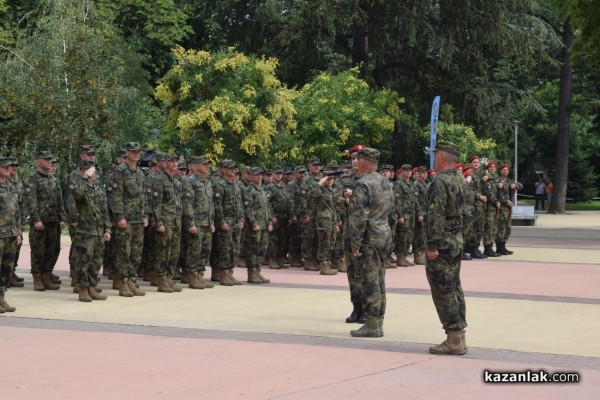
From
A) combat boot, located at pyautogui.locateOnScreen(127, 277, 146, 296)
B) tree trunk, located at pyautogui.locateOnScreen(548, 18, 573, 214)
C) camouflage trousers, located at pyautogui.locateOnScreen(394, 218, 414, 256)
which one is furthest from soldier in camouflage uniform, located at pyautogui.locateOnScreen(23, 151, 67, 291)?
tree trunk, located at pyautogui.locateOnScreen(548, 18, 573, 214)

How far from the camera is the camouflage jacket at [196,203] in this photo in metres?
18.4

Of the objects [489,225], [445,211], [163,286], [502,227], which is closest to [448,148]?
[445,211]

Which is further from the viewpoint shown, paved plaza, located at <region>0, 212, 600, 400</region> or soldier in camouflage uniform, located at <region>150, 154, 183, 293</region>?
soldier in camouflage uniform, located at <region>150, 154, 183, 293</region>

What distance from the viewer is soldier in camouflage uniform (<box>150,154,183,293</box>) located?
58.7 feet

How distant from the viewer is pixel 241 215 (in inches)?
768

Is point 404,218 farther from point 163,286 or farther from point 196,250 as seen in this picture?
point 163,286

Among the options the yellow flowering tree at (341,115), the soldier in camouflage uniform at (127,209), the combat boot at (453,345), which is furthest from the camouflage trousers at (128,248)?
the yellow flowering tree at (341,115)

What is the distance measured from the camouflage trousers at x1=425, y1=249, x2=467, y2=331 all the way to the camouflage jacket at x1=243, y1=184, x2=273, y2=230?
26.7 feet

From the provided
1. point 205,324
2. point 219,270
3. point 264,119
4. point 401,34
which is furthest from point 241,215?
point 401,34

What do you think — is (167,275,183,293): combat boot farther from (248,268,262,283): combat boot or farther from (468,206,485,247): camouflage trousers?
(468,206,485,247): camouflage trousers

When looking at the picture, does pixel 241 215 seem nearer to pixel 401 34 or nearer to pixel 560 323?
pixel 560 323

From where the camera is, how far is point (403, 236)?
2338 centimetres

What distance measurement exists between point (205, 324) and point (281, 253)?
353 inches

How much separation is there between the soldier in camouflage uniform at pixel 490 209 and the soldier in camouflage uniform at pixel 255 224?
705 cm
